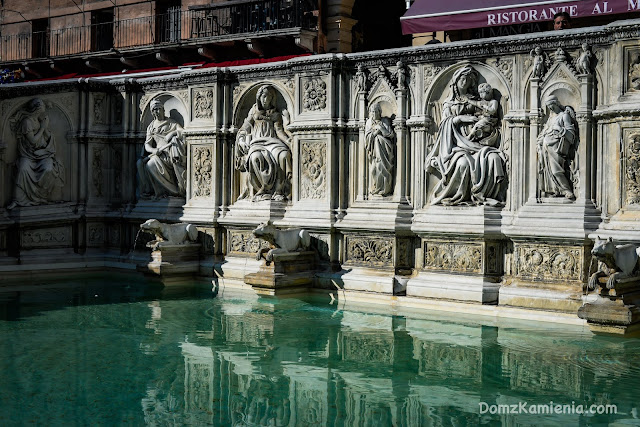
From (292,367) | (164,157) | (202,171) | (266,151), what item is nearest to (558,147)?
(292,367)

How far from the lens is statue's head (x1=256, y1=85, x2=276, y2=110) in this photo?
46.4 feet

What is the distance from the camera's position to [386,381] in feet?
27.6

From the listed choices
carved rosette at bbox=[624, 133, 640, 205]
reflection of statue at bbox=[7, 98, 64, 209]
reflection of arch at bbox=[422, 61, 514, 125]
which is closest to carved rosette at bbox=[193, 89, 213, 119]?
reflection of statue at bbox=[7, 98, 64, 209]

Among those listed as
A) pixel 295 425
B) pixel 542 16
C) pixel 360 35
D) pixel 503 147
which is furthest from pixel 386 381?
pixel 360 35

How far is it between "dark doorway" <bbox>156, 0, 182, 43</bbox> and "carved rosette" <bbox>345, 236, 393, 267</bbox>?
717 inches

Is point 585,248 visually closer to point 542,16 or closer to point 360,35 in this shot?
point 542,16

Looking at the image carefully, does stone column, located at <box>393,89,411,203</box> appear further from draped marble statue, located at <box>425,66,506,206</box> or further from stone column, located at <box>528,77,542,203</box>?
stone column, located at <box>528,77,542,203</box>

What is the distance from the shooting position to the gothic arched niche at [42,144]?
15328 millimetres

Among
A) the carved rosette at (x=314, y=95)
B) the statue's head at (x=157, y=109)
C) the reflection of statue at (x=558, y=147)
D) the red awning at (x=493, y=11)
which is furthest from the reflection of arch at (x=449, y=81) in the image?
the red awning at (x=493, y=11)

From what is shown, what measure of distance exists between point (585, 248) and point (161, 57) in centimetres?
1994

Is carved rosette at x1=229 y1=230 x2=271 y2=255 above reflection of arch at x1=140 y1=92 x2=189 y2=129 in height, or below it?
below

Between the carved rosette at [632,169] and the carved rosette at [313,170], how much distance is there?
4438 millimetres

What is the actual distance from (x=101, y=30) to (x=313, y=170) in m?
21.2

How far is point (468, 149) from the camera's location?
1205 centimetres
